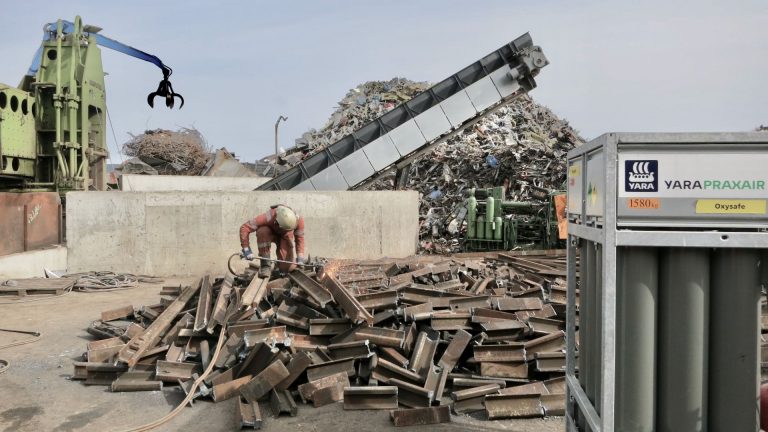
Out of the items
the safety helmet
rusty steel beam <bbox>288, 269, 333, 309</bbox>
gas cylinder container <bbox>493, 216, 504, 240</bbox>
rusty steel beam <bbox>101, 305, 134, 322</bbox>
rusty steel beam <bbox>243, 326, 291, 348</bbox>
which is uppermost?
the safety helmet

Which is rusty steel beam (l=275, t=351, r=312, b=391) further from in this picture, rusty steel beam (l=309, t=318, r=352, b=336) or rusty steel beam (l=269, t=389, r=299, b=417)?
rusty steel beam (l=309, t=318, r=352, b=336)

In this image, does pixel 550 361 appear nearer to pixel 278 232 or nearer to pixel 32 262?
pixel 278 232

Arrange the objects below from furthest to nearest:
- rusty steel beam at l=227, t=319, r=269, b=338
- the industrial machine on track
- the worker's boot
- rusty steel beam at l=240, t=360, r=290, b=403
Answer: the industrial machine on track
the worker's boot
rusty steel beam at l=227, t=319, r=269, b=338
rusty steel beam at l=240, t=360, r=290, b=403

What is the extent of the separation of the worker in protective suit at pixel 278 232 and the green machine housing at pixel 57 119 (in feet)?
22.2

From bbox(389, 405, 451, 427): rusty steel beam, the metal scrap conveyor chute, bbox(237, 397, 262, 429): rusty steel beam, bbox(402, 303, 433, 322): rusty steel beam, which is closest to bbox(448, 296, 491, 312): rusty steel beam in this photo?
bbox(402, 303, 433, 322): rusty steel beam

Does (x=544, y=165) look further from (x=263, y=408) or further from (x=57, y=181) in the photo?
(x=263, y=408)

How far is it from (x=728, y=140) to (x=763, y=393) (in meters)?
1.43

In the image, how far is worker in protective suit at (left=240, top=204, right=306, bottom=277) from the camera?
902cm

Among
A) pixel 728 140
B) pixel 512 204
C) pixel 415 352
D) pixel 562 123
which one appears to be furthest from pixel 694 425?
pixel 562 123

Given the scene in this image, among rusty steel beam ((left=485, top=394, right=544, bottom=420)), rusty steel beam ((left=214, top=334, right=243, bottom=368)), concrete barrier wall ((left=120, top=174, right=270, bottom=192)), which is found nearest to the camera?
rusty steel beam ((left=485, top=394, right=544, bottom=420))

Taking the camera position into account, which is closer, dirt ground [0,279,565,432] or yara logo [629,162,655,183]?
yara logo [629,162,655,183]

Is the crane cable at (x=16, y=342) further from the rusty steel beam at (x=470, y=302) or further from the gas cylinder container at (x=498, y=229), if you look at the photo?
the gas cylinder container at (x=498, y=229)

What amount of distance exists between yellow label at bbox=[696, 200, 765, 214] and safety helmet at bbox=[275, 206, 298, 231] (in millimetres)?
7230

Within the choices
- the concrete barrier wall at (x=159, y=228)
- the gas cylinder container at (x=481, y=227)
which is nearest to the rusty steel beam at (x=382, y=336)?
the concrete barrier wall at (x=159, y=228)
